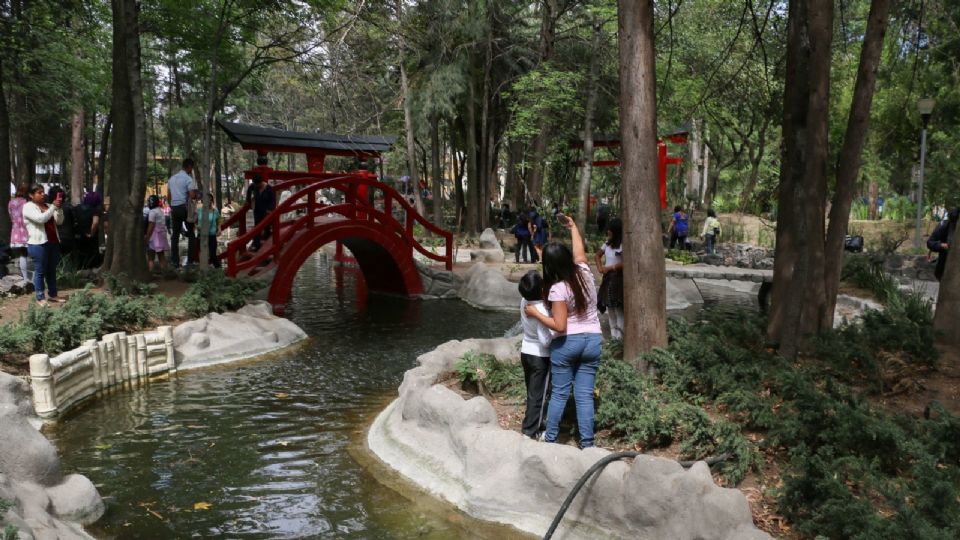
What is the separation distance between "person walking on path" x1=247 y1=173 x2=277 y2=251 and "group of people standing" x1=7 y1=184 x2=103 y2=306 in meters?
2.76

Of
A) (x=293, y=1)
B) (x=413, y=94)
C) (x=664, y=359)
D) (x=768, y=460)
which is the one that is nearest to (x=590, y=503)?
(x=768, y=460)

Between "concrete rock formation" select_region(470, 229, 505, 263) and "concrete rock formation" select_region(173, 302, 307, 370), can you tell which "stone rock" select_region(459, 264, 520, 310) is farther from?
"concrete rock formation" select_region(173, 302, 307, 370)

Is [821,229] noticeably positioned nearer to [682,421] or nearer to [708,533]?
[682,421]

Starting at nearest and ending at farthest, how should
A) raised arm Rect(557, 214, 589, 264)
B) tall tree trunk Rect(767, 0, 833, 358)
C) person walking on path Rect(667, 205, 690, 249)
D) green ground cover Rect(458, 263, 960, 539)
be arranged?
1. green ground cover Rect(458, 263, 960, 539)
2. raised arm Rect(557, 214, 589, 264)
3. tall tree trunk Rect(767, 0, 833, 358)
4. person walking on path Rect(667, 205, 690, 249)

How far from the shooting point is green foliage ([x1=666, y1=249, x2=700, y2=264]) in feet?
70.3

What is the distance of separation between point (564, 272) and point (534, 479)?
1511mm

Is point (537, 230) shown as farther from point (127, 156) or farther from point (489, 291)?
point (127, 156)

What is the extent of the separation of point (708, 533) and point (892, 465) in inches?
58.9

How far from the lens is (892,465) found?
4.90m

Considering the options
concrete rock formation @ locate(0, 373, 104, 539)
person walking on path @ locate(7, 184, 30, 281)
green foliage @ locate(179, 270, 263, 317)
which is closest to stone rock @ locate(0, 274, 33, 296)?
person walking on path @ locate(7, 184, 30, 281)

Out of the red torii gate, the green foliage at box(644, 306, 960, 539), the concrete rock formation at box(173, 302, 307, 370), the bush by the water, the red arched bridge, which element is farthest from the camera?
the red torii gate

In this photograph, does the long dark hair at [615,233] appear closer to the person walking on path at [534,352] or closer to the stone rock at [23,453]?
the person walking on path at [534,352]

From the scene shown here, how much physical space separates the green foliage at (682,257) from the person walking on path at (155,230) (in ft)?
44.8

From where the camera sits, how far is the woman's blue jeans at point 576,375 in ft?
18.4
